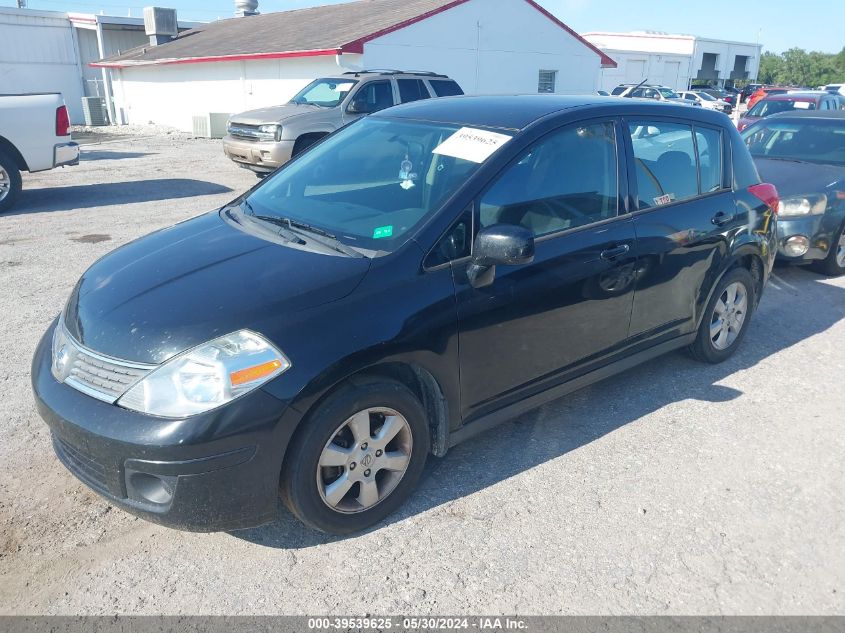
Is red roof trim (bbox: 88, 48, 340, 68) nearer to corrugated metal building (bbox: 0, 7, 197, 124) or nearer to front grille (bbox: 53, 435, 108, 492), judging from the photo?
corrugated metal building (bbox: 0, 7, 197, 124)

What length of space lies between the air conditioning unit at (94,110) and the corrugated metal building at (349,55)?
0.95m

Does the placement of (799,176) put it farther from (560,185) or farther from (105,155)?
(105,155)

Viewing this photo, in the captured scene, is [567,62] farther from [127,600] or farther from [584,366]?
[127,600]

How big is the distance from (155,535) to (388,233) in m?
1.70

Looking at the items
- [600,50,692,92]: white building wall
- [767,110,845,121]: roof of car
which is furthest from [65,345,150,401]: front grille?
[600,50,692,92]: white building wall

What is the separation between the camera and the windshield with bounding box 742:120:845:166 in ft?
25.5

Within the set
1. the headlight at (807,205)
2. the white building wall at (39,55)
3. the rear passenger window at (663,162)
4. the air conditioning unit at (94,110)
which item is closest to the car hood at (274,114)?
the headlight at (807,205)

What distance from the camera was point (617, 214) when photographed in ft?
12.5

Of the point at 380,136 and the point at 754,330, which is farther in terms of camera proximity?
the point at 754,330

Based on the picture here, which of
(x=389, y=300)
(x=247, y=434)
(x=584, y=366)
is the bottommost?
(x=584, y=366)

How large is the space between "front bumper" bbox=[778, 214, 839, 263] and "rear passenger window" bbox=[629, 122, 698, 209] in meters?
3.06

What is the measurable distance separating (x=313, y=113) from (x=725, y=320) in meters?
8.67

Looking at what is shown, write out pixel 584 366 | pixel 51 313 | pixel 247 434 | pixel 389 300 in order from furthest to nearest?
pixel 51 313, pixel 584 366, pixel 389 300, pixel 247 434

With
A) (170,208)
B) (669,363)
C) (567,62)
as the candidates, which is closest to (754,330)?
(669,363)
